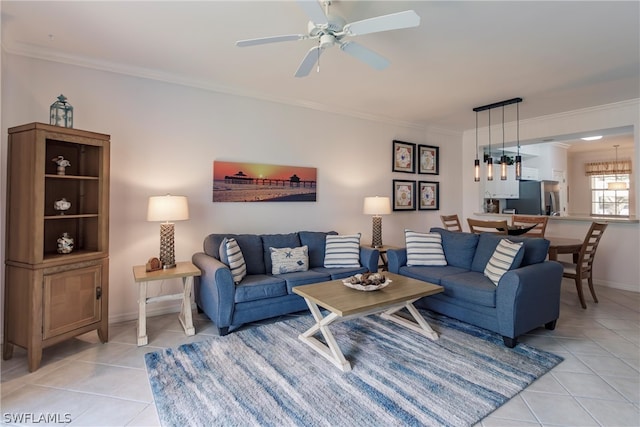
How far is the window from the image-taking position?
8156mm

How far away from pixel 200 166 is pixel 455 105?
141 inches

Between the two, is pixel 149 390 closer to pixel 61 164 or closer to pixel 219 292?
pixel 219 292

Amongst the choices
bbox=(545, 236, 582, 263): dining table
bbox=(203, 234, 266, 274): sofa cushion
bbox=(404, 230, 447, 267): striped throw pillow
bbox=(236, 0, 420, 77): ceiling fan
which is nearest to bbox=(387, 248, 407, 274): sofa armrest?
bbox=(404, 230, 447, 267): striped throw pillow

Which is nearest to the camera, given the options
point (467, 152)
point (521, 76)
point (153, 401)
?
point (153, 401)

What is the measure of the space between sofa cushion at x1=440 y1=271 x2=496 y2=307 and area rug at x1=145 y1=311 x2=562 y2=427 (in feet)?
1.08

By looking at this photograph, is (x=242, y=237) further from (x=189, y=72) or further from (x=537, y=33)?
(x=537, y=33)

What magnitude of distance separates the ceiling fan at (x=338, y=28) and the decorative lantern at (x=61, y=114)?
63.8 inches

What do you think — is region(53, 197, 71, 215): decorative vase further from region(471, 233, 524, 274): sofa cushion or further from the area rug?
region(471, 233, 524, 274): sofa cushion

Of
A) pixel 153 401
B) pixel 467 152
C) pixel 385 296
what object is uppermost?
pixel 467 152

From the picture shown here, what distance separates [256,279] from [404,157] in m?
3.51

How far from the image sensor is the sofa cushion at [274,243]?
3.60 metres

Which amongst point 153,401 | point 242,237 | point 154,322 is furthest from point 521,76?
point 154,322

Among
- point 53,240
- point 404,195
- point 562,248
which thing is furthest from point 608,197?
point 53,240

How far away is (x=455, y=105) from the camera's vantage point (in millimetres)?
4566
